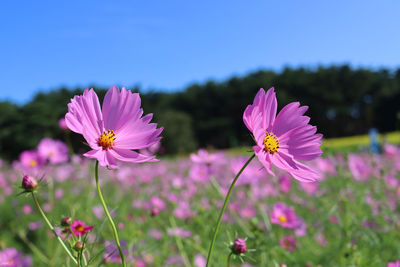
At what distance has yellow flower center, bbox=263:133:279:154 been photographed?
1.75 feet

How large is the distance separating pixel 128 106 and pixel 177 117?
2128 cm

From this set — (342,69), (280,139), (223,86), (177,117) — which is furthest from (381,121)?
(280,139)

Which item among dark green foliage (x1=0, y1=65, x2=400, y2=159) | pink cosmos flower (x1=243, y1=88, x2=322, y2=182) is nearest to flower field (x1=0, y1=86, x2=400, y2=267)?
pink cosmos flower (x1=243, y1=88, x2=322, y2=182)

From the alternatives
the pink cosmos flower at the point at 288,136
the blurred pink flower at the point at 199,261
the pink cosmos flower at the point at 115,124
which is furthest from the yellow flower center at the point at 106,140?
the blurred pink flower at the point at 199,261

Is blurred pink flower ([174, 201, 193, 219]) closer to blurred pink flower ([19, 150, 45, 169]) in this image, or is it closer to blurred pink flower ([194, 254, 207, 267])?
blurred pink flower ([194, 254, 207, 267])

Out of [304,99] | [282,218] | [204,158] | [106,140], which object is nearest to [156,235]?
[204,158]

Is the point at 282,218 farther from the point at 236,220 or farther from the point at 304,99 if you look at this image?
the point at 304,99

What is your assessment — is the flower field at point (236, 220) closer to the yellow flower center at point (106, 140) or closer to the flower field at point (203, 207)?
the flower field at point (203, 207)

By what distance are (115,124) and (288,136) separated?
30 cm

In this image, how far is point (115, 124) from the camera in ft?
1.84

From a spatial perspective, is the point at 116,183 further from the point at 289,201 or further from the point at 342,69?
the point at 342,69

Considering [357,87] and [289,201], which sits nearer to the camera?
[289,201]

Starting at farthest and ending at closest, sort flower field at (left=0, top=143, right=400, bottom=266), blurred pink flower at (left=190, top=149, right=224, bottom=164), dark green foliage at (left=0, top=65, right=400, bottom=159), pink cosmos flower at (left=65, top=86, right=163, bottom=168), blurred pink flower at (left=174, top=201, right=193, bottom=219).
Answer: dark green foliage at (left=0, top=65, right=400, bottom=159), blurred pink flower at (left=174, top=201, right=193, bottom=219), blurred pink flower at (left=190, top=149, right=224, bottom=164), flower field at (left=0, top=143, right=400, bottom=266), pink cosmos flower at (left=65, top=86, right=163, bottom=168)

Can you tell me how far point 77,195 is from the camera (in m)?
3.11
